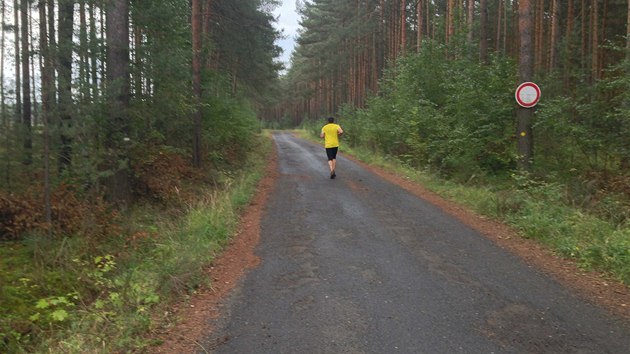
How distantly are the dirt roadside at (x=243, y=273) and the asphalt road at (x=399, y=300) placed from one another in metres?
0.18

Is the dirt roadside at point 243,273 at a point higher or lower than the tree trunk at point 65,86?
lower

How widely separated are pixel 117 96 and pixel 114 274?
3755mm

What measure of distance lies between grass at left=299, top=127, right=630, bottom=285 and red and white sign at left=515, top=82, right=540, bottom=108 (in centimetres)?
175

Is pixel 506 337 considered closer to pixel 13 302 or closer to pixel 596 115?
pixel 13 302

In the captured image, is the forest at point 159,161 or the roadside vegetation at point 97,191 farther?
the forest at point 159,161

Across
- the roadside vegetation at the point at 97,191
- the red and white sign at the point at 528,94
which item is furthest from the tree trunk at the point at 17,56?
the red and white sign at the point at 528,94

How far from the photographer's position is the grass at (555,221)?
608cm

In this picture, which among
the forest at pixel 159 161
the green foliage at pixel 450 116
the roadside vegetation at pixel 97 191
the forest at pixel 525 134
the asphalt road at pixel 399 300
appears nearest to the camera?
the asphalt road at pixel 399 300

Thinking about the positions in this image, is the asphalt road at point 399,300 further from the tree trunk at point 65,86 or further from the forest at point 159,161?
the tree trunk at point 65,86

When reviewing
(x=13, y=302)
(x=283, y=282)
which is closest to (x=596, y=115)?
(x=283, y=282)

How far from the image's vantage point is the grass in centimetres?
608

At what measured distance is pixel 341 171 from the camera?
634 inches

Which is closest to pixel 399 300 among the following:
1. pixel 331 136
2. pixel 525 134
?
pixel 525 134

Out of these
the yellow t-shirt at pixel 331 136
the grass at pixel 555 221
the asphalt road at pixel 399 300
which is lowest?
the asphalt road at pixel 399 300
